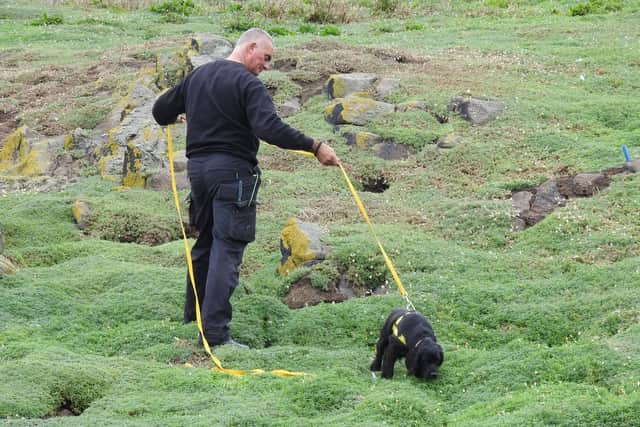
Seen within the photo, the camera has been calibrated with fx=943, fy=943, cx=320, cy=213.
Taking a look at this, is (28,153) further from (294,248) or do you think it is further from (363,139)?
(294,248)

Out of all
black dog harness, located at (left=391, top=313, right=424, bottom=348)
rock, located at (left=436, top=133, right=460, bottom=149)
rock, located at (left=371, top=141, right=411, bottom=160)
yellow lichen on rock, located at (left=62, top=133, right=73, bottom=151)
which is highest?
black dog harness, located at (left=391, top=313, right=424, bottom=348)

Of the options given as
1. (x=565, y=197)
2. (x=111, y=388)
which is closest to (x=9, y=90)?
(x=565, y=197)

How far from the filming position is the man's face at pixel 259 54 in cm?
941

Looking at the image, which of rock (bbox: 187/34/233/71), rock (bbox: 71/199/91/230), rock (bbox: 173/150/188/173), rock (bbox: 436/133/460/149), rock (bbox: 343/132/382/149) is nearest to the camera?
rock (bbox: 71/199/91/230)

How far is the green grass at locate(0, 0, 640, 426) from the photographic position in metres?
7.68

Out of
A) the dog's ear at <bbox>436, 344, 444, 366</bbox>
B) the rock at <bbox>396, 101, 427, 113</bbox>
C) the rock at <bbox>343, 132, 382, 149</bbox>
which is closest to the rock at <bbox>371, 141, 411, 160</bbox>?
the rock at <bbox>343, 132, 382, 149</bbox>

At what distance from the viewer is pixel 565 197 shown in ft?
44.5

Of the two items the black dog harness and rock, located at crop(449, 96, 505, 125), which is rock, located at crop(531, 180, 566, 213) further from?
the black dog harness

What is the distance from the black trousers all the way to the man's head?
977 mm

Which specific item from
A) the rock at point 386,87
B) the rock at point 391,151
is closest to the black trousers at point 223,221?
the rock at point 391,151

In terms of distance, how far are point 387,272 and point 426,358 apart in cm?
329

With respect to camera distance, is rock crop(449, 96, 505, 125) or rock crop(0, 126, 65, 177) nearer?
rock crop(449, 96, 505, 125)

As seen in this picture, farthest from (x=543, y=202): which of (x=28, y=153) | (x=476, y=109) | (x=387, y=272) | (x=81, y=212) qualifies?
(x=28, y=153)

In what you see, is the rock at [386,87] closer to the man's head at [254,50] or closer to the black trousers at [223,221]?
the man's head at [254,50]
